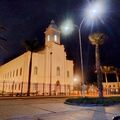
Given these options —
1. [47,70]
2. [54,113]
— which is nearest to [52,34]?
[47,70]

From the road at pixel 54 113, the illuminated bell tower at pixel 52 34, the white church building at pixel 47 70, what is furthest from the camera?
the illuminated bell tower at pixel 52 34

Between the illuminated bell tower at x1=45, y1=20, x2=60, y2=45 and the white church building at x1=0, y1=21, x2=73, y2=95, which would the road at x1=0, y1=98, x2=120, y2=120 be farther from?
the illuminated bell tower at x1=45, y1=20, x2=60, y2=45

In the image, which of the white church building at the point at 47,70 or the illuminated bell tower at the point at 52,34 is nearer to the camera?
the white church building at the point at 47,70

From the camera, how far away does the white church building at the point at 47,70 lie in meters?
45.5

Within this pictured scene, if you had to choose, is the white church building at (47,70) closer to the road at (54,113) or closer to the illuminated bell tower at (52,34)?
the illuminated bell tower at (52,34)

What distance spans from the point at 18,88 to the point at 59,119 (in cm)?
4137

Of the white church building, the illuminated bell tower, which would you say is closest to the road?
the white church building

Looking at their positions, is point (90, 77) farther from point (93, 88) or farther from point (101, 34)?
point (101, 34)

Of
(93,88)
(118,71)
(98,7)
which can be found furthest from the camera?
(118,71)

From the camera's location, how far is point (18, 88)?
48.2 meters

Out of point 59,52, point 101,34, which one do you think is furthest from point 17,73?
point 101,34

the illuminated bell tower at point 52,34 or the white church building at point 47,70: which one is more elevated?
the illuminated bell tower at point 52,34

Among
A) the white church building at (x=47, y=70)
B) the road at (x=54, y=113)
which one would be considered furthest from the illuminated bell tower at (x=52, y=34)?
the road at (x=54, y=113)

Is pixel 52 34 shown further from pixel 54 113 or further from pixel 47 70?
pixel 54 113
